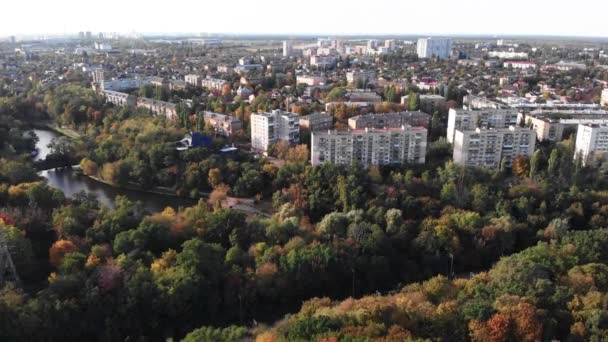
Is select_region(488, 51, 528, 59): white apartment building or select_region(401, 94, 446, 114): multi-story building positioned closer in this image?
select_region(401, 94, 446, 114): multi-story building

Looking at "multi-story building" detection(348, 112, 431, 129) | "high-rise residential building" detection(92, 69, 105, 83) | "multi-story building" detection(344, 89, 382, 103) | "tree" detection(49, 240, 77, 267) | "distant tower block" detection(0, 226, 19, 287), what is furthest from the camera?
"high-rise residential building" detection(92, 69, 105, 83)

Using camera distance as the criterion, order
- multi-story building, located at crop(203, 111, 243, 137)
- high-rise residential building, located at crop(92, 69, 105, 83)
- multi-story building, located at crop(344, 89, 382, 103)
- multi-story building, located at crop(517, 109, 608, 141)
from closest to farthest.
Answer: multi-story building, located at crop(517, 109, 608, 141) → multi-story building, located at crop(203, 111, 243, 137) → multi-story building, located at crop(344, 89, 382, 103) → high-rise residential building, located at crop(92, 69, 105, 83)

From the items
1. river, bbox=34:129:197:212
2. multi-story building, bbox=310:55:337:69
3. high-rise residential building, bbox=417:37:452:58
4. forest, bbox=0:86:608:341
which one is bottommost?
river, bbox=34:129:197:212

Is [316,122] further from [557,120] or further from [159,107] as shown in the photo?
[557,120]

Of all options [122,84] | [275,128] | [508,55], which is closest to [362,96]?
[275,128]

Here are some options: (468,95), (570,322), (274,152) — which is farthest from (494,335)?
(468,95)

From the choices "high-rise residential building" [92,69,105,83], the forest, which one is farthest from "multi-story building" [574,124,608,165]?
"high-rise residential building" [92,69,105,83]

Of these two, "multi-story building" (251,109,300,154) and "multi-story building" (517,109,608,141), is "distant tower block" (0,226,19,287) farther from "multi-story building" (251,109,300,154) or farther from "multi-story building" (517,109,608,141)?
"multi-story building" (517,109,608,141)
